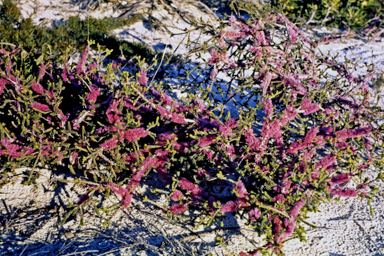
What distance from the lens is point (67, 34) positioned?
181 inches

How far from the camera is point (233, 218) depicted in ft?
7.48

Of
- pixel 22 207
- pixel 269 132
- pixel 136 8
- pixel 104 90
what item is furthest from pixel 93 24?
pixel 269 132

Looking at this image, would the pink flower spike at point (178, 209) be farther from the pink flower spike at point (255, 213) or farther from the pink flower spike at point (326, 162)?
the pink flower spike at point (326, 162)

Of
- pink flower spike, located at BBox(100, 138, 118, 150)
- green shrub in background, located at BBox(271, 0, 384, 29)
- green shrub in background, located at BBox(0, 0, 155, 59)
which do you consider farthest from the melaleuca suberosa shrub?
green shrub in background, located at BBox(271, 0, 384, 29)

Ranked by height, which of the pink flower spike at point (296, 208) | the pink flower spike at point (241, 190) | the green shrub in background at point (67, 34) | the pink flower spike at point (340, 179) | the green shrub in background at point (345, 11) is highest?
the green shrub in background at point (345, 11)

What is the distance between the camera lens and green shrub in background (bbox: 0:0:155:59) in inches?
160

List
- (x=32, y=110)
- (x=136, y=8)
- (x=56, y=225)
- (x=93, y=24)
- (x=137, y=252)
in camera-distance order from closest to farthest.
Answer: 1. (x=137, y=252)
2. (x=56, y=225)
3. (x=32, y=110)
4. (x=93, y=24)
5. (x=136, y=8)

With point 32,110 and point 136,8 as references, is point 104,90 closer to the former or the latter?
point 32,110

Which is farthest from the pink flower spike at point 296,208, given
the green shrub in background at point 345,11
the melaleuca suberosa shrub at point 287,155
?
the green shrub in background at point 345,11

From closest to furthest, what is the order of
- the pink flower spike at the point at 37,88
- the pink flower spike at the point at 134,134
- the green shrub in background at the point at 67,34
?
the pink flower spike at the point at 134,134 < the pink flower spike at the point at 37,88 < the green shrub in background at the point at 67,34

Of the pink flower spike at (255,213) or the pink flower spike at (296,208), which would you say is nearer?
the pink flower spike at (296,208)

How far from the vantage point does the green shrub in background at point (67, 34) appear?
4059 mm

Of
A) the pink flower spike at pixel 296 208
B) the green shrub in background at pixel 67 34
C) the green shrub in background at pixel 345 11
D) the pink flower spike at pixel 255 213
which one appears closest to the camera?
the pink flower spike at pixel 296 208

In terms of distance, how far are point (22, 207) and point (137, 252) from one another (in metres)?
0.94
